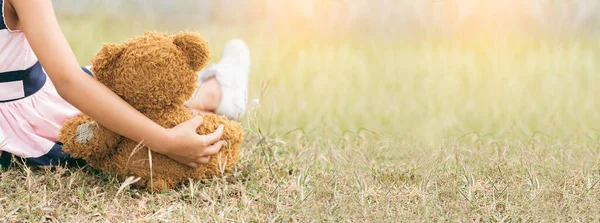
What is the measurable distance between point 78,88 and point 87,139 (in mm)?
171

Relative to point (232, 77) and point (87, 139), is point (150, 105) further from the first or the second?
point (232, 77)

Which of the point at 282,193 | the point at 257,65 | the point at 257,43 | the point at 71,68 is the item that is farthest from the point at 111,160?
the point at 257,43

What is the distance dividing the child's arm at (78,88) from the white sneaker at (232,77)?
593 millimetres

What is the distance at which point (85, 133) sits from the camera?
1.62 meters

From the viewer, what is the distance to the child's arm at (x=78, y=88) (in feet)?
4.91

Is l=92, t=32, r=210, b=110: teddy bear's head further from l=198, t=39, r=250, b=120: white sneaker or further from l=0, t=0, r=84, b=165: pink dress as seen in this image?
l=198, t=39, r=250, b=120: white sneaker

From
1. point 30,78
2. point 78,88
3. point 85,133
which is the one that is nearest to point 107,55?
point 78,88

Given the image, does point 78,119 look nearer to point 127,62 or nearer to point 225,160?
point 127,62

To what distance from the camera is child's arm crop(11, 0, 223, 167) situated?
4.91 feet

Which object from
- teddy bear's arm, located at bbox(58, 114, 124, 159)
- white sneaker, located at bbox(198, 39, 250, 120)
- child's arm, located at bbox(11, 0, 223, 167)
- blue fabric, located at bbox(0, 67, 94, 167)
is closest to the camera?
child's arm, located at bbox(11, 0, 223, 167)

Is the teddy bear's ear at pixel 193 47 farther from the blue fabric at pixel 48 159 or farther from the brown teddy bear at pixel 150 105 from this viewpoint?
the blue fabric at pixel 48 159

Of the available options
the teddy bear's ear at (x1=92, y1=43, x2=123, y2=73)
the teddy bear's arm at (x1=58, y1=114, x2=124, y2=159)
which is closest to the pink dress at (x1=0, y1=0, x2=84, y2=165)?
the teddy bear's arm at (x1=58, y1=114, x2=124, y2=159)

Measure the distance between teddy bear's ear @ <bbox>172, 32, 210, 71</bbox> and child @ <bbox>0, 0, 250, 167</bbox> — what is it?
16 cm

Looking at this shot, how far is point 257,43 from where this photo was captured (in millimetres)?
3191
